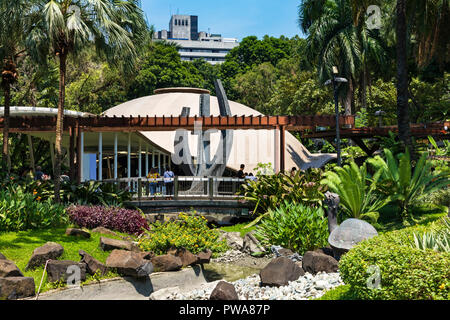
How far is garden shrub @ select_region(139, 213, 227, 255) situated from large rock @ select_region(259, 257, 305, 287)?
310 centimetres

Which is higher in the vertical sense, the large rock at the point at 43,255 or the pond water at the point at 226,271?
the large rock at the point at 43,255

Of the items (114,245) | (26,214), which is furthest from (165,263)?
(26,214)

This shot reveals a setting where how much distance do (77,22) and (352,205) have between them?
10069 millimetres

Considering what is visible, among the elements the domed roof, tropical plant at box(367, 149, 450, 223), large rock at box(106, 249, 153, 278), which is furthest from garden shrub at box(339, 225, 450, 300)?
the domed roof

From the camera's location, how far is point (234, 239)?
1527 cm

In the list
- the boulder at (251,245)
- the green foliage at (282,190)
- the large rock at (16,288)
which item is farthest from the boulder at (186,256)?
the green foliage at (282,190)

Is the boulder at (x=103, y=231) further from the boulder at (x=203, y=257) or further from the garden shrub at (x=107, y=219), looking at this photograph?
the boulder at (x=203, y=257)

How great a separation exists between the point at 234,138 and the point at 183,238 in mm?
16092

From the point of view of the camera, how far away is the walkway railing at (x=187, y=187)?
17.6m

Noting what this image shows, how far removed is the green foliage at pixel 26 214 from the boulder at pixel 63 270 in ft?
12.2

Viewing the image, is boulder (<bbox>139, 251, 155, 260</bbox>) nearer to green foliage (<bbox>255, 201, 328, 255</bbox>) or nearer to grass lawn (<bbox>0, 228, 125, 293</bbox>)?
grass lawn (<bbox>0, 228, 125, 293</bbox>)

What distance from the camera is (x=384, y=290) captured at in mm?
5891

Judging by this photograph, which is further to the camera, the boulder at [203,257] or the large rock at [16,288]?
the boulder at [203,257]

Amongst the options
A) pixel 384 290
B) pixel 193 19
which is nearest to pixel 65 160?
pixel 384 290
